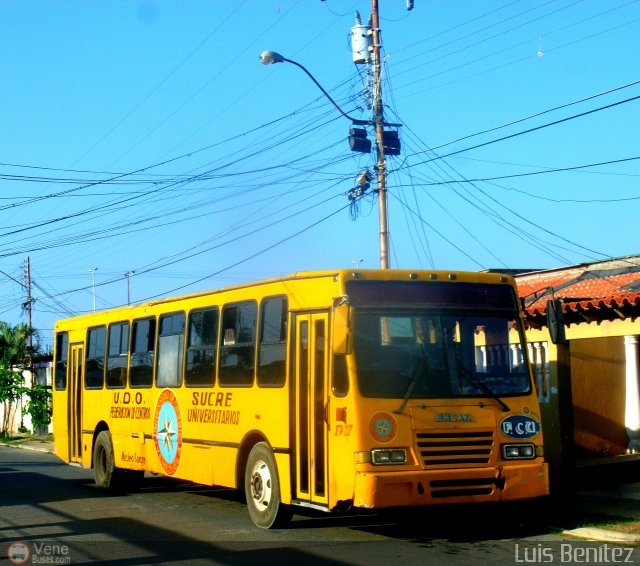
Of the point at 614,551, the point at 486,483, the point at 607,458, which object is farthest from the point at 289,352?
the point at 607,458

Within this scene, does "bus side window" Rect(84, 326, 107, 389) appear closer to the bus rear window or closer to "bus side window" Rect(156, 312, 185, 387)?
"bus side window" Rect(156, 312, 185, 387)

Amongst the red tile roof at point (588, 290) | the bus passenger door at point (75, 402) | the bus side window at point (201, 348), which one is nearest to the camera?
the bus side window at point (201, 348)

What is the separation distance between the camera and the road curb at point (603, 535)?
33.5 feet

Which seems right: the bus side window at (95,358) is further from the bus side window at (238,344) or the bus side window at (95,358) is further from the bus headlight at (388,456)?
the bus headlight at (388,456)

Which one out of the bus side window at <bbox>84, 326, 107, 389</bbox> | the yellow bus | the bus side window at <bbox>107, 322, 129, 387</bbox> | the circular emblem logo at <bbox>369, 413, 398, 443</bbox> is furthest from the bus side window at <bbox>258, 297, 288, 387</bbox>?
the bus side window at <bbox>84, 326, 107, 389</bbox>

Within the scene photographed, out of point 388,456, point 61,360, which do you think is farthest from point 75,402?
point 388,456

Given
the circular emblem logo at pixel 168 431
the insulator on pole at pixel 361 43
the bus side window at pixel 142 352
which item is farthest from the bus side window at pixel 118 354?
the insulator on pole at pixel 361 43

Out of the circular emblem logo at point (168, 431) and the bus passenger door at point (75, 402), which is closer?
the circular emblem logo at point (168, 431)

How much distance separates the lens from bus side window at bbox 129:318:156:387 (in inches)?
617

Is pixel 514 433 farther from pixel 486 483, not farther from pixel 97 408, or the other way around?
pixel 97 408

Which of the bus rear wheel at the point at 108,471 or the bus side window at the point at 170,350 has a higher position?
the bus side window at the point at 170,350

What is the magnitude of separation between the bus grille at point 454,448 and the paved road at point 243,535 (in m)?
0.91

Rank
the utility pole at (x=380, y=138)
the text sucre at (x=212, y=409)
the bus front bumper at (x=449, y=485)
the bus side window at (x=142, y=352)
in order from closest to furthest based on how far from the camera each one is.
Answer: the bus front bumper at (x=449, y=485)
the text sucre at (x=212, y=409)
the bus side window at (x=142, y=352)
the utility pole at (x=380, y=138)

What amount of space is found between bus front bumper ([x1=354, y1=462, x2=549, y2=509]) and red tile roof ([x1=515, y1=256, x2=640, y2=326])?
3512mm
